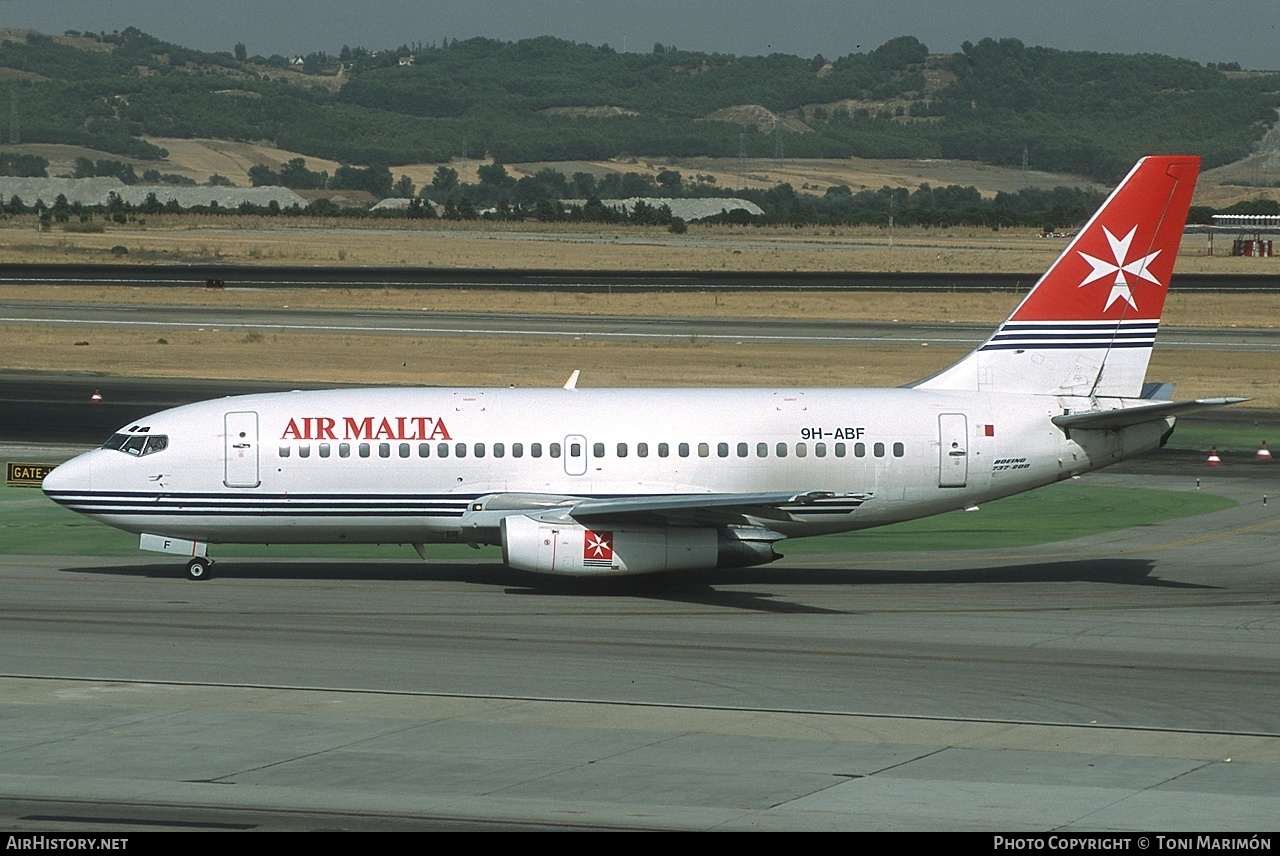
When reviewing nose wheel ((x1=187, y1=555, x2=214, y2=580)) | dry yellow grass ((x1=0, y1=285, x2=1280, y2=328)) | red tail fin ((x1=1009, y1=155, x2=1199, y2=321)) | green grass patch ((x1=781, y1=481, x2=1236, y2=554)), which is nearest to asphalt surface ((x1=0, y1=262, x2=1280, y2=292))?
dry yellow grass ((x1=0, y1=285, x2=1280, y2=328))

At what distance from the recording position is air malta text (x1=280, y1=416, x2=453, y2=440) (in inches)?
1243

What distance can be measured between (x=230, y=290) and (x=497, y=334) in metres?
29.9

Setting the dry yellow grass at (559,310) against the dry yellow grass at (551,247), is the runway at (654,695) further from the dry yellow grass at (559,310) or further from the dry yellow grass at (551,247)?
the dry yellow grass at (551,247)

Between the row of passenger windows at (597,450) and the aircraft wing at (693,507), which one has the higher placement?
the row of passenger windows at (597,450)

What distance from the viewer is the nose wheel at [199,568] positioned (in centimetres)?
3216

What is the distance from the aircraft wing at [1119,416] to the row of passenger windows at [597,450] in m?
3.50

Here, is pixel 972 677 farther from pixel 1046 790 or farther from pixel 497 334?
pixel 497 334

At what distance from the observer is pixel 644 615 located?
29.2 metres

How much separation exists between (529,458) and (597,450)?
1.39 meters

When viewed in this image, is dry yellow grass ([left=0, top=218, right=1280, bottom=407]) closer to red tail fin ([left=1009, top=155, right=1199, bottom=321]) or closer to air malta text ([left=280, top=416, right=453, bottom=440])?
red tail fin ([left=1009, top=155, right=1199, bottom=321])

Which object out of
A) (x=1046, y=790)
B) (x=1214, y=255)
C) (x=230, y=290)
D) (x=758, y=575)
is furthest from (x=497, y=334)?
(x=1214, y=255)

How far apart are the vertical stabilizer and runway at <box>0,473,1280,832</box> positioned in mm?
4285

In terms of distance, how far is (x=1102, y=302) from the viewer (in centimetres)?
3316

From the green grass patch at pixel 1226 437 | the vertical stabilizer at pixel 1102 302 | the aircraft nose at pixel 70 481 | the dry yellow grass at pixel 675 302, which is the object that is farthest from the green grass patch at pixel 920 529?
the dry yellow grass at pixel 675 302
